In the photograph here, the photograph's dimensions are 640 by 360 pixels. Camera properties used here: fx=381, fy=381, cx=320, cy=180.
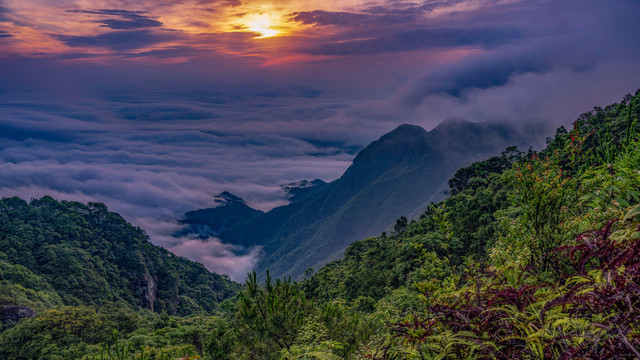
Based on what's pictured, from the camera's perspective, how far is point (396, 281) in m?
30.6

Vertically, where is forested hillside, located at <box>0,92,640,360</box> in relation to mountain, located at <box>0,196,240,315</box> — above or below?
above

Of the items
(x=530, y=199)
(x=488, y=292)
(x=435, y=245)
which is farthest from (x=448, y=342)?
(x=435, y=245)

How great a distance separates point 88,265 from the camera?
82.8m

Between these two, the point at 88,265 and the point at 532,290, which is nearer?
the point at 532,290

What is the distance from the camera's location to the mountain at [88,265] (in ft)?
231

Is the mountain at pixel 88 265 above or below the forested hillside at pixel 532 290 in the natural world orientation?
below

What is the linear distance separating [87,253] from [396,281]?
81803 mm

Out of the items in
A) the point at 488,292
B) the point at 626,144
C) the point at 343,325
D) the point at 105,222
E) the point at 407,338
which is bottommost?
the point at 105,222

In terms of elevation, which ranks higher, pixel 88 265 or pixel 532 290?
pixel 532 290

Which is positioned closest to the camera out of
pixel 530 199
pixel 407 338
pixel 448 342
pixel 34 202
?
pixel 448 342

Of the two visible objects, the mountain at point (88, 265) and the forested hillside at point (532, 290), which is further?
the mountain at point (88, 265)

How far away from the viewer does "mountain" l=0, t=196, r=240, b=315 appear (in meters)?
70.5

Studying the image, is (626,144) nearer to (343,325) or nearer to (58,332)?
(343,325)

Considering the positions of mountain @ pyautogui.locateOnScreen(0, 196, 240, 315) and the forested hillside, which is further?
mountain @ pyautogui.locateOnScreen(0, 196, 240, 315)
